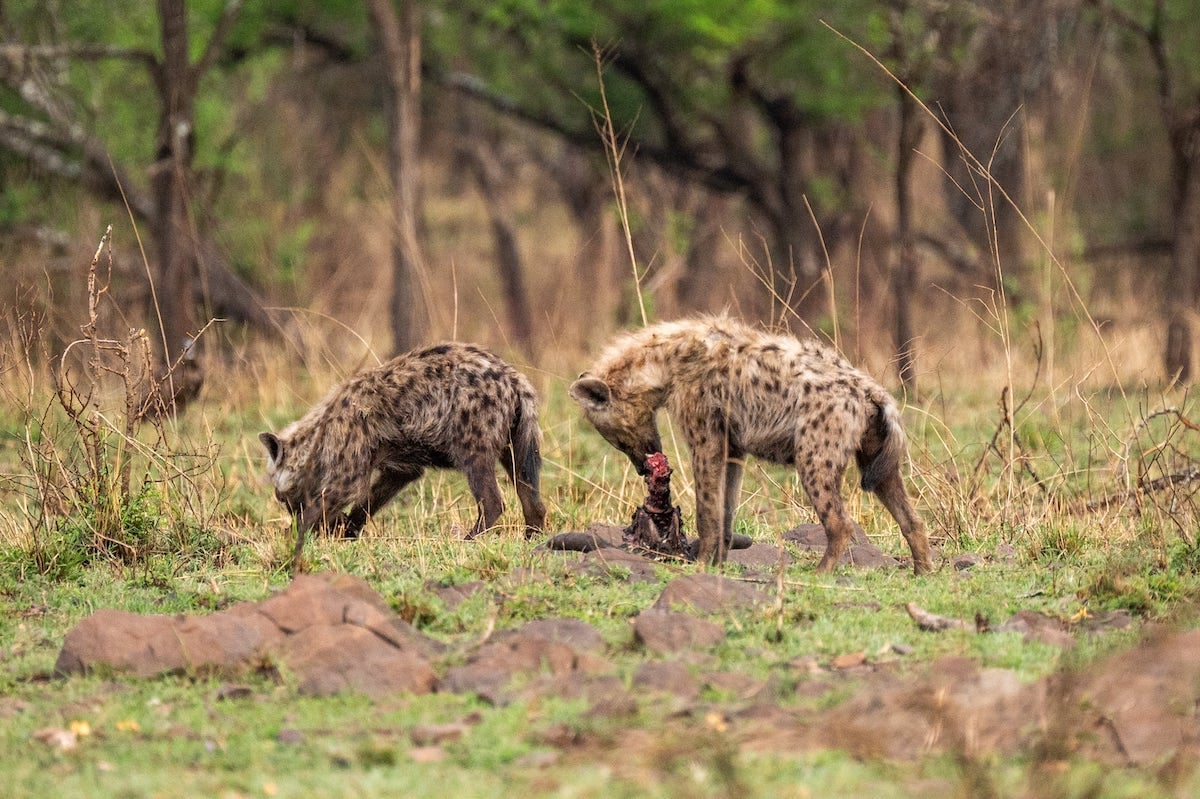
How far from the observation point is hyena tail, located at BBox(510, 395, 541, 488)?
790cm

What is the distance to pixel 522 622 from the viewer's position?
5902 millimetres

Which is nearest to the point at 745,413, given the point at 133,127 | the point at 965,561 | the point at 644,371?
the point at 644,371

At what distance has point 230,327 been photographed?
55.5ft

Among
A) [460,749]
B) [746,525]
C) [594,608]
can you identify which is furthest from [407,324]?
[460,749]

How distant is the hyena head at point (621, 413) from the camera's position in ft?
24.1

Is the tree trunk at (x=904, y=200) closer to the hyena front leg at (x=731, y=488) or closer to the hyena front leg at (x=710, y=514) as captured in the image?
the hyena front leg at (x=731, y=488)

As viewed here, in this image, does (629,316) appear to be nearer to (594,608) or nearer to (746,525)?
(746,525)

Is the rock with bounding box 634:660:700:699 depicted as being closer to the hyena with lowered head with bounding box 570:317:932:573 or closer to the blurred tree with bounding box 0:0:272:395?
the hyena with lowered head with bounding box 570:317:932:573

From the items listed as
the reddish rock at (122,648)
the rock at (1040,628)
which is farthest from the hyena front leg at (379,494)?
the rock at (1040,628)

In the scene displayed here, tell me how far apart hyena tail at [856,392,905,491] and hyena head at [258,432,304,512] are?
9.81 feet

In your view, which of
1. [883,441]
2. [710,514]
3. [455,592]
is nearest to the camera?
[455,592]

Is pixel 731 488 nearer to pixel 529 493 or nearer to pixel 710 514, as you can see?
pixel 710 514

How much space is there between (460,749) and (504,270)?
1650 cm

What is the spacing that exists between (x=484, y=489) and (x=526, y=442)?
1.15 ft
